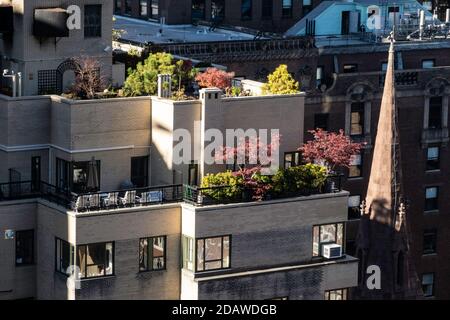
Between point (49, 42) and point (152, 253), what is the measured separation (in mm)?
11119

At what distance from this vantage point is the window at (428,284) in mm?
139500

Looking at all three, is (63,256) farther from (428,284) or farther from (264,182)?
(428,284)

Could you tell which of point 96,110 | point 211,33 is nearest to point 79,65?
point 96,110

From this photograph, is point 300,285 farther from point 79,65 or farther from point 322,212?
point 79,65

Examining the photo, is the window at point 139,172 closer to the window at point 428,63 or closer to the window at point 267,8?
the window at point 428,63

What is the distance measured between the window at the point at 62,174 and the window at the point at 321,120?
33204 mm

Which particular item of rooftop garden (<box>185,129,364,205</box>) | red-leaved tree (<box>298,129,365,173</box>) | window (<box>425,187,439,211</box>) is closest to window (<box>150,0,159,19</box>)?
window (<box>425,187,439,211</box>)

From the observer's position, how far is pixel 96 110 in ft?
334

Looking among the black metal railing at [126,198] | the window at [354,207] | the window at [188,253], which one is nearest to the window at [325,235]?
the window at [188,253]

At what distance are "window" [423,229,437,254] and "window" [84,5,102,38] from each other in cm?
3919

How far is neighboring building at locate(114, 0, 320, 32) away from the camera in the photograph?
146250 mm

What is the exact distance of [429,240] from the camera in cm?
14062

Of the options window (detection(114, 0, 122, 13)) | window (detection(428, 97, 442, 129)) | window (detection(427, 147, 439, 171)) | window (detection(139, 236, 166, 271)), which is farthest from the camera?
window (detection(114, 0, 122, 13))

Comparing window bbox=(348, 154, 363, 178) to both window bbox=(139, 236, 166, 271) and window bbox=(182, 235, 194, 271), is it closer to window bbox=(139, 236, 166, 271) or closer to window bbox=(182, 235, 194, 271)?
window bbox=(182, 235, 194, 271)
